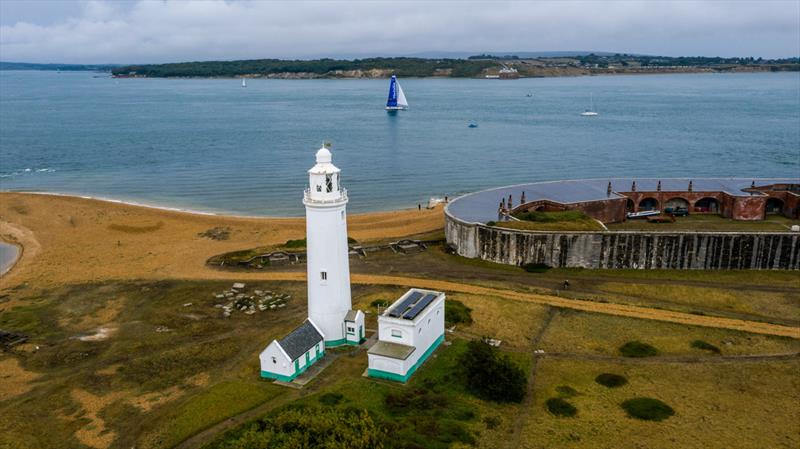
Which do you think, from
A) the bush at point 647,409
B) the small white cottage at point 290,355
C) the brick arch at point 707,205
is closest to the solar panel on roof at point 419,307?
the small white cottage at point 290,355

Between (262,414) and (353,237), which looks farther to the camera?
(353,237)

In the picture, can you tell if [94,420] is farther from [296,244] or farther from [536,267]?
[536,267]

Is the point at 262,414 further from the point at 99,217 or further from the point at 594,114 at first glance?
the point at 594,114

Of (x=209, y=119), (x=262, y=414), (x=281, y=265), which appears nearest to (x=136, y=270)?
(x=281, y=265)


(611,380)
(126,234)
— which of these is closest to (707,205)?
(611,380)

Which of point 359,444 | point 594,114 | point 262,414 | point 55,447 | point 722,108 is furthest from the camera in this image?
point 722,108

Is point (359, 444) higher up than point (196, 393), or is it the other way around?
point (359, 444)

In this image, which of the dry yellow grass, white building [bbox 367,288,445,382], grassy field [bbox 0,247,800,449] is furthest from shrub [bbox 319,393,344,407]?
the dry yellow grass
